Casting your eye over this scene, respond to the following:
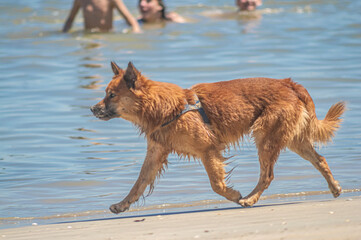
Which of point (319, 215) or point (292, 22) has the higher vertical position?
point (319, 215)

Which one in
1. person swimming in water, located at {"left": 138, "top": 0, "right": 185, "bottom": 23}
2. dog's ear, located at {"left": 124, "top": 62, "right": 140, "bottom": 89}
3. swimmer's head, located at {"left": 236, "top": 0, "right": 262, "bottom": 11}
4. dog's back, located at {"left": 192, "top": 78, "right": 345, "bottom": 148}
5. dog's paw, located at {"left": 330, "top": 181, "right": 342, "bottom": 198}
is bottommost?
swimmer's head, located at {"left": 236, "top": 0, "right": 262, "bottom": 11}

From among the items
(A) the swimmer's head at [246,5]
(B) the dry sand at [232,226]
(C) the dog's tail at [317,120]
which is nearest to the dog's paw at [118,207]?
(B) the dry sand at [232,226]

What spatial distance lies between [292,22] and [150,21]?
16.5ft

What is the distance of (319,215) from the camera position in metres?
4.94

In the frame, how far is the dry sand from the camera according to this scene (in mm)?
4449

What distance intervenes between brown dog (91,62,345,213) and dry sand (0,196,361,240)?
642 mm

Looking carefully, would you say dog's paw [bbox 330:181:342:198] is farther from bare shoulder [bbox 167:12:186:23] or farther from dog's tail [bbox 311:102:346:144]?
bare shoulder [bbox 167:12:186:23]

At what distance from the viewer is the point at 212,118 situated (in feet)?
20.8

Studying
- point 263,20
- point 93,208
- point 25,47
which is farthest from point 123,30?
point 93,208

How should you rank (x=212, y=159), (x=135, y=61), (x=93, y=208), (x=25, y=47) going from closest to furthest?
(x=212, y=159)
(x=93, y=208)
(x=135, y=61)
(x=25, y=47)

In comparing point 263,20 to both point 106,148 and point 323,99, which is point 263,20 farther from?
point 106,148

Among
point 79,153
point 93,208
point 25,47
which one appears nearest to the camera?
point 93,208

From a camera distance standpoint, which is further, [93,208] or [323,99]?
[323,99]

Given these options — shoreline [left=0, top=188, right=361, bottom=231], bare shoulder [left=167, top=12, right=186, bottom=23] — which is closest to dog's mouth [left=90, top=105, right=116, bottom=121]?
shoreline [left=0, top=188, right=361, bottom=231]
